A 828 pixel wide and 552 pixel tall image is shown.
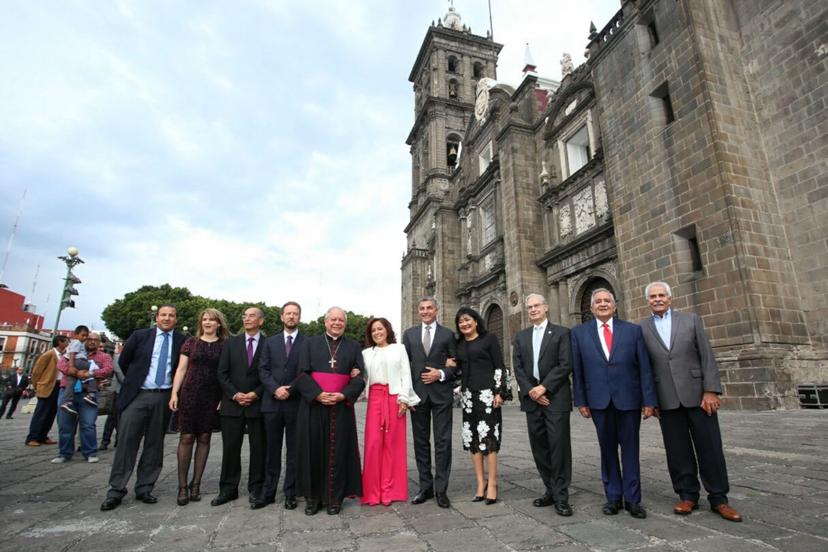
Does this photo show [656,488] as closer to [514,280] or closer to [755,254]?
[755,254]

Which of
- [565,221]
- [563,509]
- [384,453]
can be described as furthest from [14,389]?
[565,221]

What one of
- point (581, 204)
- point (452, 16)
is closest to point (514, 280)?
point (581, 204)

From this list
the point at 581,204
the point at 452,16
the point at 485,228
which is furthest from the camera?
the point at 452,16

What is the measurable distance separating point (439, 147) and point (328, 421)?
96.3 feet

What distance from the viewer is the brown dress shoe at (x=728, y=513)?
3.01 meters

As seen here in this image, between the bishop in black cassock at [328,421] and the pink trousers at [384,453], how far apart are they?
0.13m

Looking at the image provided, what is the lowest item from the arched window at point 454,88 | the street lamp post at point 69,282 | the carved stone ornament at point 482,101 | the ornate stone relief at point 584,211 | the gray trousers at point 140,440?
the gray trousers at point 140,440

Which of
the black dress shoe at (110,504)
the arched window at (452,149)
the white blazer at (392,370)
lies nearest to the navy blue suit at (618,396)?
the white blazer at (392,370)

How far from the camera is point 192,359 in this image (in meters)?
4.36

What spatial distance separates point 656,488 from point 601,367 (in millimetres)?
1406

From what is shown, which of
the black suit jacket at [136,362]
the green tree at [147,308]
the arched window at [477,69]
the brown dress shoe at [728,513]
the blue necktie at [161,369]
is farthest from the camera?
the green tree at [147,308]

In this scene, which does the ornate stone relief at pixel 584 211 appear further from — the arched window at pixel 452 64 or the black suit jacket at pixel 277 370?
the arched window at pixel 452 64

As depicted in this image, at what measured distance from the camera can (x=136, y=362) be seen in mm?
4434

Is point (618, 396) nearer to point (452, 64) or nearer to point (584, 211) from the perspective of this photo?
point (584, 211)
